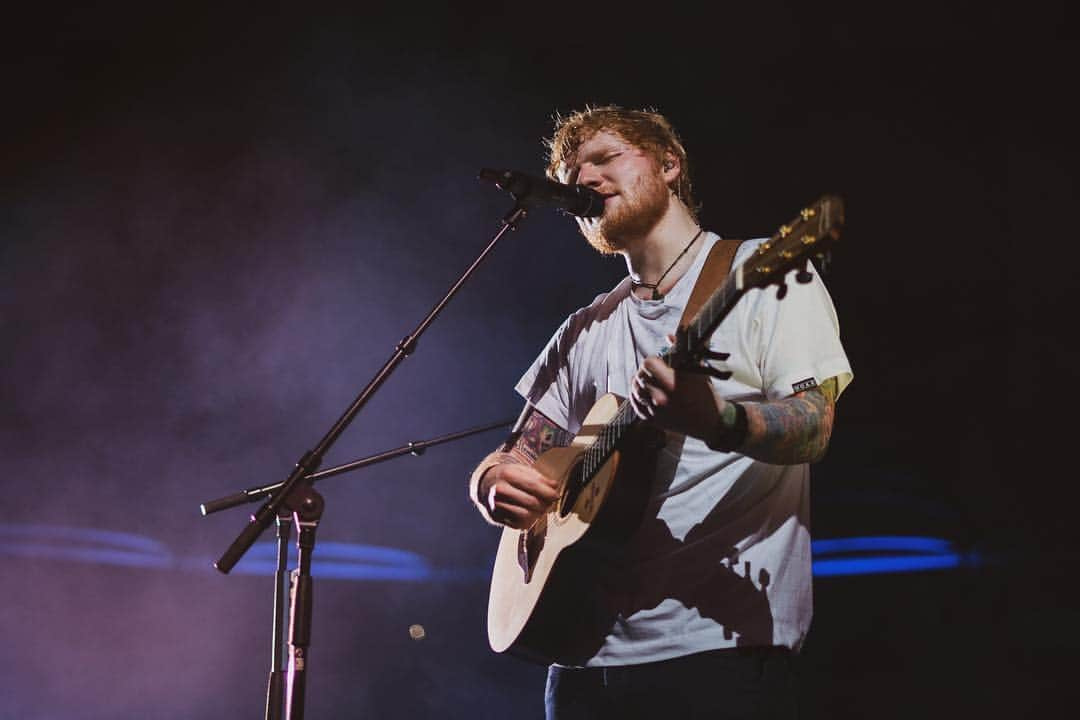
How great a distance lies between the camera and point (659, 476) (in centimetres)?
216

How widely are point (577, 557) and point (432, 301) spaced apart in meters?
Answer: 2.63

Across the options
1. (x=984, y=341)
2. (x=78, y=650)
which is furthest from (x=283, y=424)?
(x=984, y=341)

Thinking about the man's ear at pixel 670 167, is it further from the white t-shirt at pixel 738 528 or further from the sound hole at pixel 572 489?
the sound hole at pixel 572 489

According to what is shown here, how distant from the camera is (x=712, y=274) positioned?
2318 millimetres

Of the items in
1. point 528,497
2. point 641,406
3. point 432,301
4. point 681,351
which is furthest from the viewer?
point 432,301

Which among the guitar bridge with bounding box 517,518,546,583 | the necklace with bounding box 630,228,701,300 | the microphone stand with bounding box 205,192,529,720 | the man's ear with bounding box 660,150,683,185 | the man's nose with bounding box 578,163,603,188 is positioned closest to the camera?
the microphone stand with bounding box 205,192,529,720

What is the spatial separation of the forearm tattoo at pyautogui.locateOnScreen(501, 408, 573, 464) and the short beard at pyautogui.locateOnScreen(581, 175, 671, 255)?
0.55m

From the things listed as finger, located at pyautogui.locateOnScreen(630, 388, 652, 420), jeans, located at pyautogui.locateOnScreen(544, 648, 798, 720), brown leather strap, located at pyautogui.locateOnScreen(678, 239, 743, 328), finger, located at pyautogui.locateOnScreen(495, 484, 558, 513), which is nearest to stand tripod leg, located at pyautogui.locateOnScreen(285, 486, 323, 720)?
finger, located at pyautogui.locateOnScreen(495, 484, 558, 513)

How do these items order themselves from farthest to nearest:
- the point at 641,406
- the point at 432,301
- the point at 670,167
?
the point at 432,301 < the point at 670,167 < the point at 641,406

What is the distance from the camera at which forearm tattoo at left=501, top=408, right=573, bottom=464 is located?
107 inches

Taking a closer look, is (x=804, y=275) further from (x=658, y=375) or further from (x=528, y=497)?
(x=528, y=497)

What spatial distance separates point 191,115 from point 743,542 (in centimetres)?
376

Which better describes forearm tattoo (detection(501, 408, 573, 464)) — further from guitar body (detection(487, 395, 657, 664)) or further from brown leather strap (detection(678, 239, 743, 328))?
brown leather strap (detection(678, 239, 743, 328))

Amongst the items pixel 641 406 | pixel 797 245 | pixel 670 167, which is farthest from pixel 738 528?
pixel 670 167
